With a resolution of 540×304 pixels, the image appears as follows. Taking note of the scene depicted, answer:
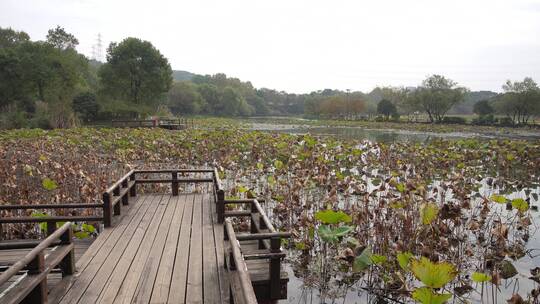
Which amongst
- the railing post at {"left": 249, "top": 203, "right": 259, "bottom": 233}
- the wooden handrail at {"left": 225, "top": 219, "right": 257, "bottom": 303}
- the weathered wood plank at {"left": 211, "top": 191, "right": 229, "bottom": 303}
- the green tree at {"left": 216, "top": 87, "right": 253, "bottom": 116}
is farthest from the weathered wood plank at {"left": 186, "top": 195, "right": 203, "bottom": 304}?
the green tree at {"left": 216, "top": 87, "right": 253, "bottom": 116}

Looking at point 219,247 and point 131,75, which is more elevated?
point 131,75

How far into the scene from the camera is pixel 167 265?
426 cm

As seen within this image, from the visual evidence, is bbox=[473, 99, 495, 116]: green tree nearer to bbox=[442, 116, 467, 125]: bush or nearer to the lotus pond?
bbox=[442, 116, 467, 125]: bush

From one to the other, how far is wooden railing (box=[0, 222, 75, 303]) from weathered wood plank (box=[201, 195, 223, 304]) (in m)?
1.48

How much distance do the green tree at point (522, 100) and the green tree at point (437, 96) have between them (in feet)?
20.8

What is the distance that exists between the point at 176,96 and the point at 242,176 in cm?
6554

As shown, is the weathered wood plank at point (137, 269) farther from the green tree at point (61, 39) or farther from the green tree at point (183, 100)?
the green tree at point (183, 100)

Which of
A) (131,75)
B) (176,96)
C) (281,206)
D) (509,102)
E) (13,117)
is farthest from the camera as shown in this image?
(176,96)

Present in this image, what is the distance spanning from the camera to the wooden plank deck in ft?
11.7

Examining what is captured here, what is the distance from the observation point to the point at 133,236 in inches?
208

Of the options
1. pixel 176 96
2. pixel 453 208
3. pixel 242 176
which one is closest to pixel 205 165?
pixel 242 176

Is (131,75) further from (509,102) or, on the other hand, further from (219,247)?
(509,102)

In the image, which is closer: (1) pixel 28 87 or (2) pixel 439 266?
(2) pixel 439 266

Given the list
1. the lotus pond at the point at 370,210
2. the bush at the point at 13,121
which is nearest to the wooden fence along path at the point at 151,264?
the lotus pond at the point at 370,210
